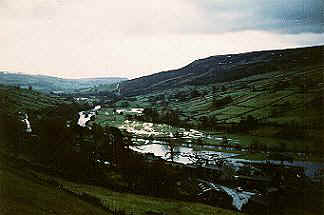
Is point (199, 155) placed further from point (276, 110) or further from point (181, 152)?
point (276, 110)

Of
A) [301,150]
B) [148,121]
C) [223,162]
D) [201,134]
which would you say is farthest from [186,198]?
[148,121]

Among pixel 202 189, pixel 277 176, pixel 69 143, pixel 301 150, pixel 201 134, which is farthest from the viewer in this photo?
pixel 201 134

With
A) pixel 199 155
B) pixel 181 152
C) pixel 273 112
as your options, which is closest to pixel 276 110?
pixel 273 112

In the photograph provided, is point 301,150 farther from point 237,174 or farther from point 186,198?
point 186,198

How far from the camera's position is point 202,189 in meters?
59.1

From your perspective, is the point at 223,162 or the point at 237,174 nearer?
the point at 237,174

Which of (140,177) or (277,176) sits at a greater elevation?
(140,177)

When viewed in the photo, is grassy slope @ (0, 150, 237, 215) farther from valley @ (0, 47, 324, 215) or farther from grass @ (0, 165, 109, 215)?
valley @ (0, 47, 324, 215)

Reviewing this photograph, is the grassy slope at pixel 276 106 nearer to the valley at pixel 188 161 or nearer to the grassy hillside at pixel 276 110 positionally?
the grassy hillside at pixel 276 110

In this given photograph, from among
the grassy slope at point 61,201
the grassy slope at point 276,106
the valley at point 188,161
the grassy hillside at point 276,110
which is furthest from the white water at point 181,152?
the grassy slope at point 61,201

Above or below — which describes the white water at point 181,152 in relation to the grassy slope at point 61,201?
below

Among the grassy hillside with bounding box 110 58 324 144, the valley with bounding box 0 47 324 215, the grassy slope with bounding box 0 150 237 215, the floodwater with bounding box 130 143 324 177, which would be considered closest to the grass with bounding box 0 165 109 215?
the grassy slope with bounding box 0 150 237 215

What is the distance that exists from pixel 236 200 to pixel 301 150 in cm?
4330

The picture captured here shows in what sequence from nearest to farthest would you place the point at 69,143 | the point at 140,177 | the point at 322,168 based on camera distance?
the point at 140,177
the point at 69,143
the point at 322,168
